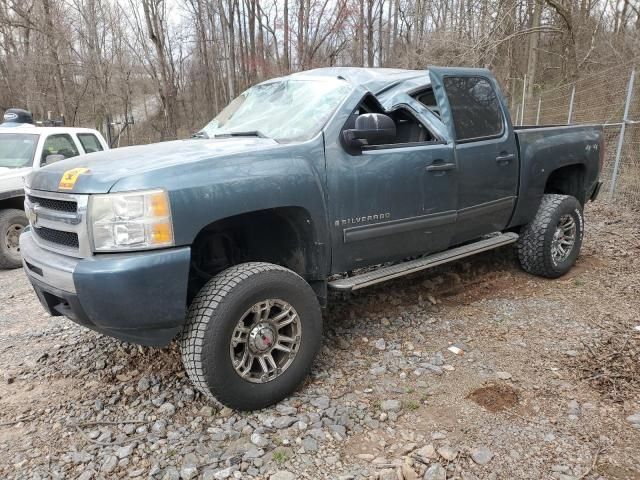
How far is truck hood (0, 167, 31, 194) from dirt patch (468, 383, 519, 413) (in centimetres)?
604

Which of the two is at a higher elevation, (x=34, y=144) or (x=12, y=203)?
(x=34, y=144)

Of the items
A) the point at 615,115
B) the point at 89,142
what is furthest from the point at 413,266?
the point at 615,115

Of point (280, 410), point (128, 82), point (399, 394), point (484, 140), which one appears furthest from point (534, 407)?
point (128, 82)

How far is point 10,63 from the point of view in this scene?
68.3 ft

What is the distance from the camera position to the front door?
10.3ft

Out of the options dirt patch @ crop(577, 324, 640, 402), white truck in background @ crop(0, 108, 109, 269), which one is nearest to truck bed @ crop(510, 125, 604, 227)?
dirt patch @ crop(577, 324, 640, 402)

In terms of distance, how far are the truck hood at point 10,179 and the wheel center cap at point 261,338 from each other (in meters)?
5.06

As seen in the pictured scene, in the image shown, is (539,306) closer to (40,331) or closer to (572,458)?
(572,458)

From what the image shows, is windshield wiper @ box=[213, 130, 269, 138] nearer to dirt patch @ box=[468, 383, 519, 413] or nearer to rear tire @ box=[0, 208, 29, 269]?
dirt patch @ box=[468, 383, 519, 413]

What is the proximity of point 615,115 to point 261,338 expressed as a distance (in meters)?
8.75

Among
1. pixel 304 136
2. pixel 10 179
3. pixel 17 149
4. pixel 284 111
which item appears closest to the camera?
pixel 304 136

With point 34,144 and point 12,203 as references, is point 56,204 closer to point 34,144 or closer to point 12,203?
point 12,203

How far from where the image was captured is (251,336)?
2.76 m

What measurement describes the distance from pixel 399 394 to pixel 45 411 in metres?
2.11
